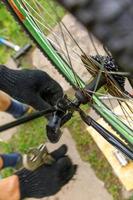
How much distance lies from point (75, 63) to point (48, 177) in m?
0.75

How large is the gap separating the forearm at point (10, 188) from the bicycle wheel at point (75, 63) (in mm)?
704

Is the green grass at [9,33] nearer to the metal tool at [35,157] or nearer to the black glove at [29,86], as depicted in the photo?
the black glove at [29,86]

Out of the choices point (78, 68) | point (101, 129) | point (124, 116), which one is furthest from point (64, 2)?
point (78, 68)

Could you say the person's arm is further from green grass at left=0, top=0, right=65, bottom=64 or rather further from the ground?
green grass at left=0, top=0, right=65, bottom=64

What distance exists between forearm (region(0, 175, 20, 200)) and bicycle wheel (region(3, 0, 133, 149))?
70 cm

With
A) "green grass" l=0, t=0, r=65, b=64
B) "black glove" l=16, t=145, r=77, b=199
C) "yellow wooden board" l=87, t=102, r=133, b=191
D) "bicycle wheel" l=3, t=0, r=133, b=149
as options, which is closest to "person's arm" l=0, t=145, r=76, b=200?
"black glove" l=16, t=145, r=77, b=199

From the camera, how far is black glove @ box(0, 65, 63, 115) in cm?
221

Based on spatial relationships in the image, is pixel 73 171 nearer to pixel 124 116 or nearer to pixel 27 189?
pixel 27 189

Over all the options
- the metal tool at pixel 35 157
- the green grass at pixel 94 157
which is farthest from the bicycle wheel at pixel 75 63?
the metal tool at pixel 35 157

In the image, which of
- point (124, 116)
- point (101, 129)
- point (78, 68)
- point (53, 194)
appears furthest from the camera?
point (53, 194)

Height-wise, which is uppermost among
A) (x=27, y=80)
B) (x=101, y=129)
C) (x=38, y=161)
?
(x=27, y=80)

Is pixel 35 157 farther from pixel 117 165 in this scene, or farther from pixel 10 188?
pixel 117 165

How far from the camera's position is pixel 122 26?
0.26m

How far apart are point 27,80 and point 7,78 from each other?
102mm
